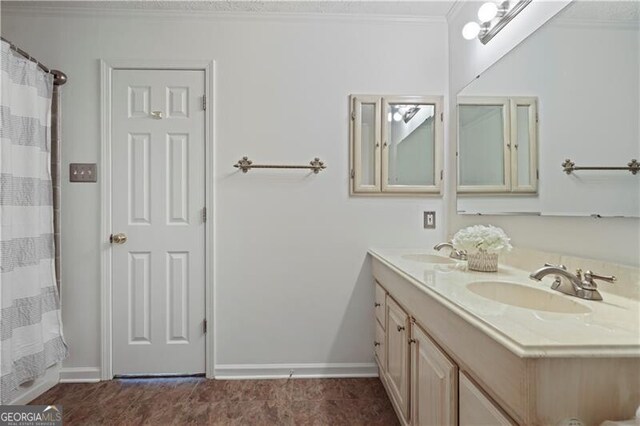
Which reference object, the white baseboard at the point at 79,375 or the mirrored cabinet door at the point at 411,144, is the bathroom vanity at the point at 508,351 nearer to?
the mirrored cabinet door at the point at 411,144

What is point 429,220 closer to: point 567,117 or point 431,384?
point 567,117

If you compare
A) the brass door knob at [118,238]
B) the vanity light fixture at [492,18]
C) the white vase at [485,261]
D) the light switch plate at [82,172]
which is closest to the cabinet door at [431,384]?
the white vase at [485,261]

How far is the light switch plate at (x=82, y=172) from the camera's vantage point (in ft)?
6.44

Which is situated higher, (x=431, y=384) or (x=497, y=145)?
(x=497, y=145)

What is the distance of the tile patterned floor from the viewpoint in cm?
163

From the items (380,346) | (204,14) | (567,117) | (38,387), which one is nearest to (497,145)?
(567,117)

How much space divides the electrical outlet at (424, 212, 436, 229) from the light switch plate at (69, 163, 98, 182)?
7.22ft

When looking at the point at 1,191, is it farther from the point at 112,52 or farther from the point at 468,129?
the point at 468,129

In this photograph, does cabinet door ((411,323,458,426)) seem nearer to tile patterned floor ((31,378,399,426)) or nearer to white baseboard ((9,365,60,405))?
tile patterned floor ((31,378,399,426))

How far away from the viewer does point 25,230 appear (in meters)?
1.67

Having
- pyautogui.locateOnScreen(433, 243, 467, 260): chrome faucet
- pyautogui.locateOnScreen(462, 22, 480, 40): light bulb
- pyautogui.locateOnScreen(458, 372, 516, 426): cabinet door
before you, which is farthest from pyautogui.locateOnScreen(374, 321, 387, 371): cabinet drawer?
pyautogui.locateOnScreen(462, 22, 480, 40): light bulb

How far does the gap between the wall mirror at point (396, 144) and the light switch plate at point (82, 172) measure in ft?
5.54

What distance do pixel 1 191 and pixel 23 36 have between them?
116cm

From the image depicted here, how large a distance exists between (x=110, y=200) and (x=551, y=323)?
7.61ft
